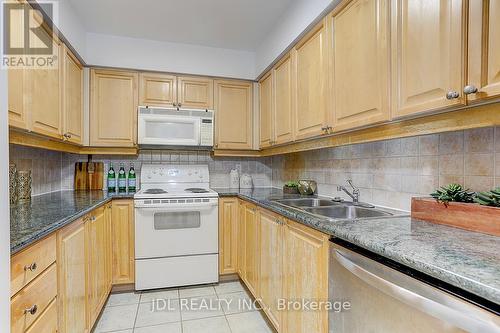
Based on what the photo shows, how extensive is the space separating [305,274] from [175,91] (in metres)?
2.21

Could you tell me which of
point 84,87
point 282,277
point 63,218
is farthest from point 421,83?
point 84,87

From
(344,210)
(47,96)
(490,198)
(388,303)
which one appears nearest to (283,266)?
(344,210)

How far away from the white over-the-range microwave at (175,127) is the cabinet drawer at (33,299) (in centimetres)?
165

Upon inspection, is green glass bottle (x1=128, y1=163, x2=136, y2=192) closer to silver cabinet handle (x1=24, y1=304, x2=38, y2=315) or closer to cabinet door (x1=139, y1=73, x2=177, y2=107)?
cabinet door (x1=139, y1=73, x2=177, y2=107)

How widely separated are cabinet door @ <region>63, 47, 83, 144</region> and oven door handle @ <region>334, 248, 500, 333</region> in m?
2.24

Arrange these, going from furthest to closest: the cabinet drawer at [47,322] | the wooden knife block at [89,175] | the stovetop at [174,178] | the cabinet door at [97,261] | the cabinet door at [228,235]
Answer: the stovetop at [174,178]
the wooden knife block at [89,175]
the cabinet door at [228,235]
the cabinet door at [97,261]
the cabinet drawer at [47,322]

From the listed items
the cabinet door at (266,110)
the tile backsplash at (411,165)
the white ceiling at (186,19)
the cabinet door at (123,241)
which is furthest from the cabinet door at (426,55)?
the cabinet door at (123,241)

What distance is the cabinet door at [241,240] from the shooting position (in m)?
2.63

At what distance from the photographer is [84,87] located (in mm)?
2611

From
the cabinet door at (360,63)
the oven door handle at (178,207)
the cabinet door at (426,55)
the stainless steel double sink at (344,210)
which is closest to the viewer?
the cabinet door at (426,55)

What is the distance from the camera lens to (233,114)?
3023 mm

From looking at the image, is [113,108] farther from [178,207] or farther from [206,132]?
[178,207]

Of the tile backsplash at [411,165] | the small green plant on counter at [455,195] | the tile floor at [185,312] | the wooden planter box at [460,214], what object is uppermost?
the tile backsplash at [411,165]

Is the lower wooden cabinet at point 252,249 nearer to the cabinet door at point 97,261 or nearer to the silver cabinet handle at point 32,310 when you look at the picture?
the cabinet door at point 97,261
